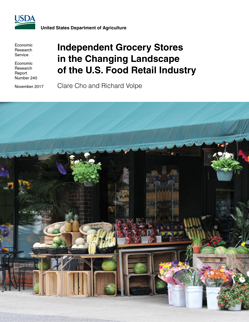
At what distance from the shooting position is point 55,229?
1375cm

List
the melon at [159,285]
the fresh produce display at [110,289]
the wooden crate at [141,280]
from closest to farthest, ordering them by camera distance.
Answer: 1. the fresh produce display at [110,289]
2. the wooden crate at [141,280]
3. the melon at [159,285]

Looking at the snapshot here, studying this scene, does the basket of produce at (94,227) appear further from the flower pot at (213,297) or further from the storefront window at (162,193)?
the flower pot at (213,297)

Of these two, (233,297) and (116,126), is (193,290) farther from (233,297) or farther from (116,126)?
(116,126)

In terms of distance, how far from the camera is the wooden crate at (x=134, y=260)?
12359 mm

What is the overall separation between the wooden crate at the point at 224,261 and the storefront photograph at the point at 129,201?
0.06 ft

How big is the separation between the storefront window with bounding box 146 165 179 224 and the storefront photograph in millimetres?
22

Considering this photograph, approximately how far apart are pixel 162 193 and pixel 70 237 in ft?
7.32

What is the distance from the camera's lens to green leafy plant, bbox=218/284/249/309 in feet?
32.9

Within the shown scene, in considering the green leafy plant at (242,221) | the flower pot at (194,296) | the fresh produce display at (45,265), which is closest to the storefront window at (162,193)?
the fresh produce display at (45,265)

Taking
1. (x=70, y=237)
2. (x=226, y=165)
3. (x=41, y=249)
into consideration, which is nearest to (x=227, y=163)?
(x=226, y=165)
